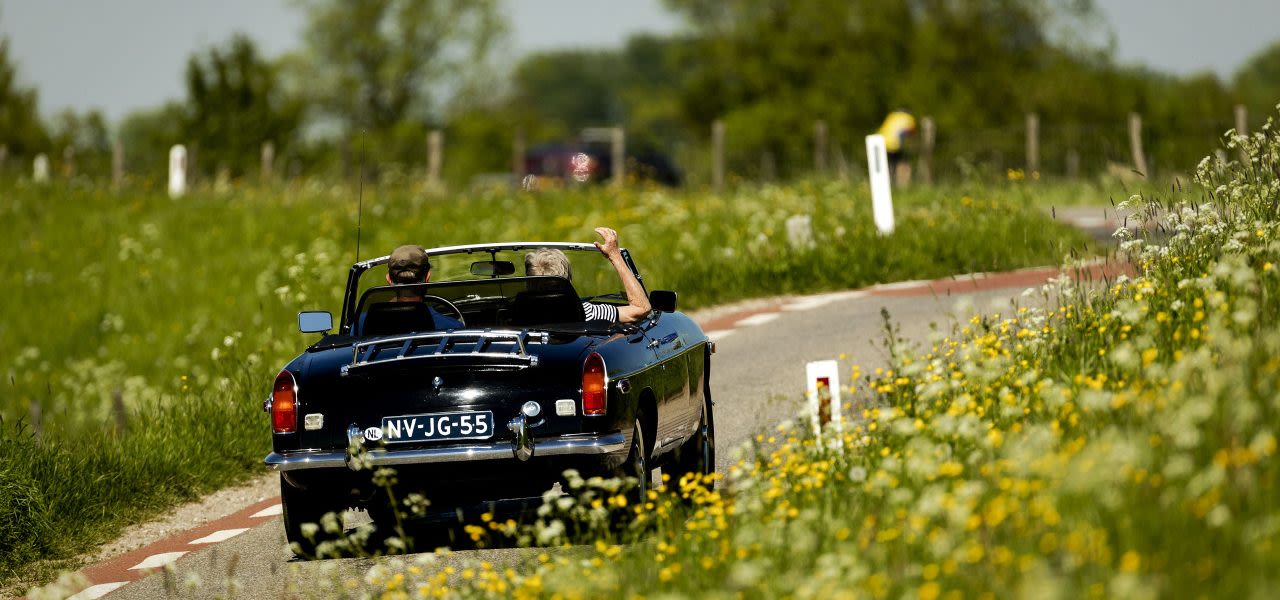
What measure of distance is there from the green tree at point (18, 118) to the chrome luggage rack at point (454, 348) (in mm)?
79592

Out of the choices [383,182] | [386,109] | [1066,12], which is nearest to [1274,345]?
[383,182]

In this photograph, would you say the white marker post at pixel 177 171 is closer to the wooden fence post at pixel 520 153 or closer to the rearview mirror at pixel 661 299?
the wooden fence post at pixel 520 153

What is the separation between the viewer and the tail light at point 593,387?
7.82 m

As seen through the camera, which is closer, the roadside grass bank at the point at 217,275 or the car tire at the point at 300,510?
the car tire at the point at 300,510

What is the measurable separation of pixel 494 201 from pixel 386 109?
60.8 meters

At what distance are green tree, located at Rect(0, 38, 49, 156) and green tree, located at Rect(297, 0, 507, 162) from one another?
12599 mm

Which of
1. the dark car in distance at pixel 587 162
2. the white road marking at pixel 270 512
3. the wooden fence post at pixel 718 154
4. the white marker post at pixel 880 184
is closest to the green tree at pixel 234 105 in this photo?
the dark car in distance at pixel 587 162

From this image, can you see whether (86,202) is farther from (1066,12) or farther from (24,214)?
(1066,12)

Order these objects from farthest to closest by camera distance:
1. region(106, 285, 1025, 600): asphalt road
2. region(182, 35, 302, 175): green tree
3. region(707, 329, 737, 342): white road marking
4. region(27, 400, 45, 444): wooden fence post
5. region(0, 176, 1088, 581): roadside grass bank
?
region(182, 35, 302, 175): green tree < region(707, 329, 737, 342): white road marking < region(27, 400, 45, 444): wooden fence post < region(0, 176, 1088, 581): roadside grass bank < region(106, 285, 1025, 600): asphalt road

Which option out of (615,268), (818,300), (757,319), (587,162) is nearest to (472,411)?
(615,268)

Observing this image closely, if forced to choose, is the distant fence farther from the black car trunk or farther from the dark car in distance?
the black car trunk

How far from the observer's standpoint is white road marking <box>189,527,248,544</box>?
10.0 m

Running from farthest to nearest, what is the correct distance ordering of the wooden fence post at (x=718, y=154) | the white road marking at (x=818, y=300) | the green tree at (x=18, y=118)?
the green tree at (x=18, y=118) < the wooden fence post at (x=718, y=154) < the white road marking at (x=818, y=300)

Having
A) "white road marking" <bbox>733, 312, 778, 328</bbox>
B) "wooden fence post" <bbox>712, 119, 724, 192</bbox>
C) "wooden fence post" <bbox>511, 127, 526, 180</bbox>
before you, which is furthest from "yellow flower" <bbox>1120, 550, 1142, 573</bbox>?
"wooden fence post" <bbox>511, 127, 526, 180</bbox>
